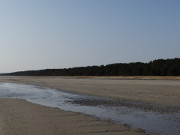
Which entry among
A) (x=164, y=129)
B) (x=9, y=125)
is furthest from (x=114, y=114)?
(x=9, y=125)

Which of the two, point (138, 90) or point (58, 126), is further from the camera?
point (138, 90)

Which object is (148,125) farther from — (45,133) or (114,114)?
(45,133)

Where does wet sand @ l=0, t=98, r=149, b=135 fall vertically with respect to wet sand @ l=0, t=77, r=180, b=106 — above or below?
below

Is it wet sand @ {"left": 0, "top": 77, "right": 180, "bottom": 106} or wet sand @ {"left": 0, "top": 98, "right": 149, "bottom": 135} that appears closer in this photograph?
wet sand @ {"left": 0, "top": 98, "right": 149, "bottom": 135}

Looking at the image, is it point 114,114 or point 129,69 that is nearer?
point 114,114

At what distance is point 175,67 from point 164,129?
55.0m

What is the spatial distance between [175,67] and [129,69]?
66.3ft

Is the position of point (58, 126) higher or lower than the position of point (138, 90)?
lower

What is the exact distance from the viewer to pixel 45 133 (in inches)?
324

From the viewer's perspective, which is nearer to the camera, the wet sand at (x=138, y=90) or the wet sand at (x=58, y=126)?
the wet sand at (x=58, y=126)

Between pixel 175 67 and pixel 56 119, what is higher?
pixel 175 67

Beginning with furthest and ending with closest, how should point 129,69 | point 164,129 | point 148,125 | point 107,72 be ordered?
point 107,72
point 129,69
point 148,125
point 164,129

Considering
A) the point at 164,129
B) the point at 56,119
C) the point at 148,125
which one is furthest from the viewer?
the point at 56,119

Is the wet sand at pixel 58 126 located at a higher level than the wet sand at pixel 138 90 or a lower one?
lower
